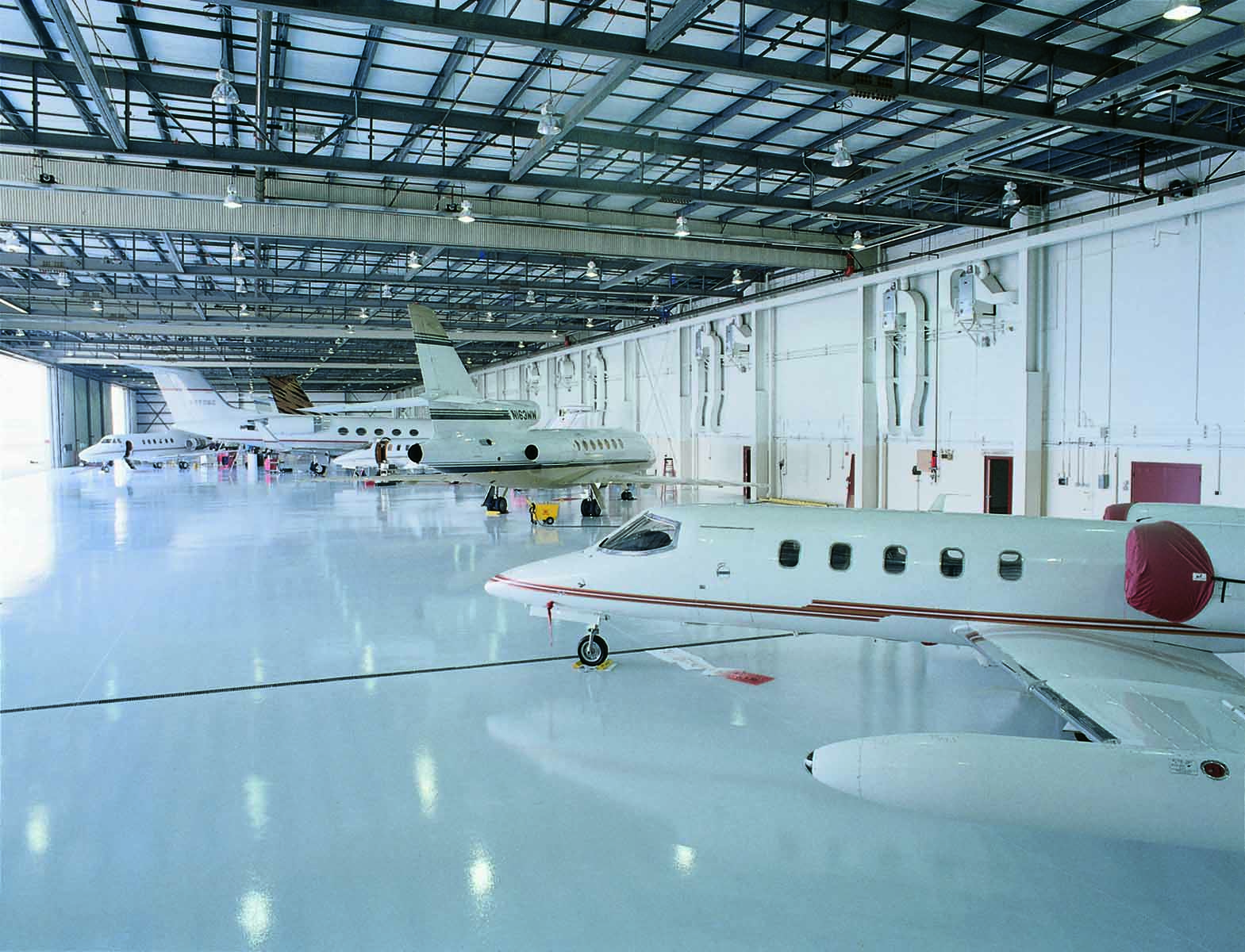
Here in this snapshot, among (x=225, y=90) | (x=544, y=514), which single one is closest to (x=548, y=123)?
(x=225, y=90)

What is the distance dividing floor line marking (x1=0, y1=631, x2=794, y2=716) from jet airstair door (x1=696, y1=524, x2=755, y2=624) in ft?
6.43

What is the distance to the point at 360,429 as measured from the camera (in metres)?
42.7

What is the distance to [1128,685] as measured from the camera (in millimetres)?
6070

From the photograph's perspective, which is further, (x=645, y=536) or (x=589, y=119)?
(x=589, y=119)

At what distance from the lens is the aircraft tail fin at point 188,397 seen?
150 ft

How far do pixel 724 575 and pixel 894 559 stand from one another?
5.87 ft

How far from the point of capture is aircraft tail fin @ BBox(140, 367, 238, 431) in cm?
4559

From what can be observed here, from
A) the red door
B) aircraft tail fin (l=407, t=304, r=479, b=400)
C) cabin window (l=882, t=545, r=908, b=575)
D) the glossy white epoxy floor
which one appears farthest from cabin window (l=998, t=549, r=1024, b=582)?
aircraft tail fin (l=407, t=304, r=479, b=400)

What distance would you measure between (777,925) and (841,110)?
1381 centimetres

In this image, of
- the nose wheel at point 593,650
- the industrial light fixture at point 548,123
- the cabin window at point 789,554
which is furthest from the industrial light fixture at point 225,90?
the cabin window at point 789,554

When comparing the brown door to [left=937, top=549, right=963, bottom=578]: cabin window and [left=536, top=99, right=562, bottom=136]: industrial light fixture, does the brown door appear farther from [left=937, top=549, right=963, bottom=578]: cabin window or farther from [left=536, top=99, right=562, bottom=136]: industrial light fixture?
[left=536, top=99, right=562, bottom=136]: industrial light fixture

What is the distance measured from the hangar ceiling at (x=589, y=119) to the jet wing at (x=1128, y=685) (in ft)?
25.3

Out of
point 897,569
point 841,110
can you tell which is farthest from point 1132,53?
point 897,569

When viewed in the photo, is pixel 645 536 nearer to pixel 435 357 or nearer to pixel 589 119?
pixel 589 119
